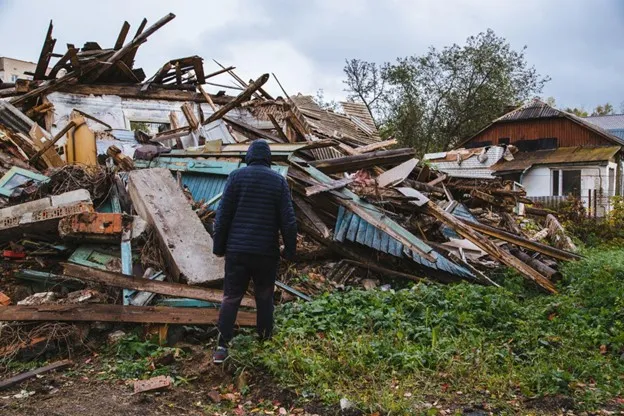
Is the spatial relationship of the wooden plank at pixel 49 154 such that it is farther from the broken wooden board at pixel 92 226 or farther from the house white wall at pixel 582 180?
the house white wall at pixel 582 180

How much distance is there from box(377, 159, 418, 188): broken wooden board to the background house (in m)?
16.9

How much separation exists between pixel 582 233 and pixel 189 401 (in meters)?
14.9

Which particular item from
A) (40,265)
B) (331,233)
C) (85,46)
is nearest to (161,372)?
(40,265)

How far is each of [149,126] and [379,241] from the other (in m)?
9.37

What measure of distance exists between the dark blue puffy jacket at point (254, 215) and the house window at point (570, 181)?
28.1m

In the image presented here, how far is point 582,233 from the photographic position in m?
16.2

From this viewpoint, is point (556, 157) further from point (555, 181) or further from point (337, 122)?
point (337, 122)

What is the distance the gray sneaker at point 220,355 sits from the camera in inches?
181

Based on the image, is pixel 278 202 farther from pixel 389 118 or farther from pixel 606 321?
pixel 389 118

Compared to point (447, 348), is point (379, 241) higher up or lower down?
higher up

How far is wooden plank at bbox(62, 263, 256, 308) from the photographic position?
577 centimetres

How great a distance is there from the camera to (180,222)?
6883mm

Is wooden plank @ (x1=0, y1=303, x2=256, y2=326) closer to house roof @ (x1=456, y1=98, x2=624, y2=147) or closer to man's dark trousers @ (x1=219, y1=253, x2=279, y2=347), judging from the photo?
man's dark trousers @ (x1=219, y1=253, x2=279, y2=347)

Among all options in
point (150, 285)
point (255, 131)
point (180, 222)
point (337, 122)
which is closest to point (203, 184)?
point (180, 222)
